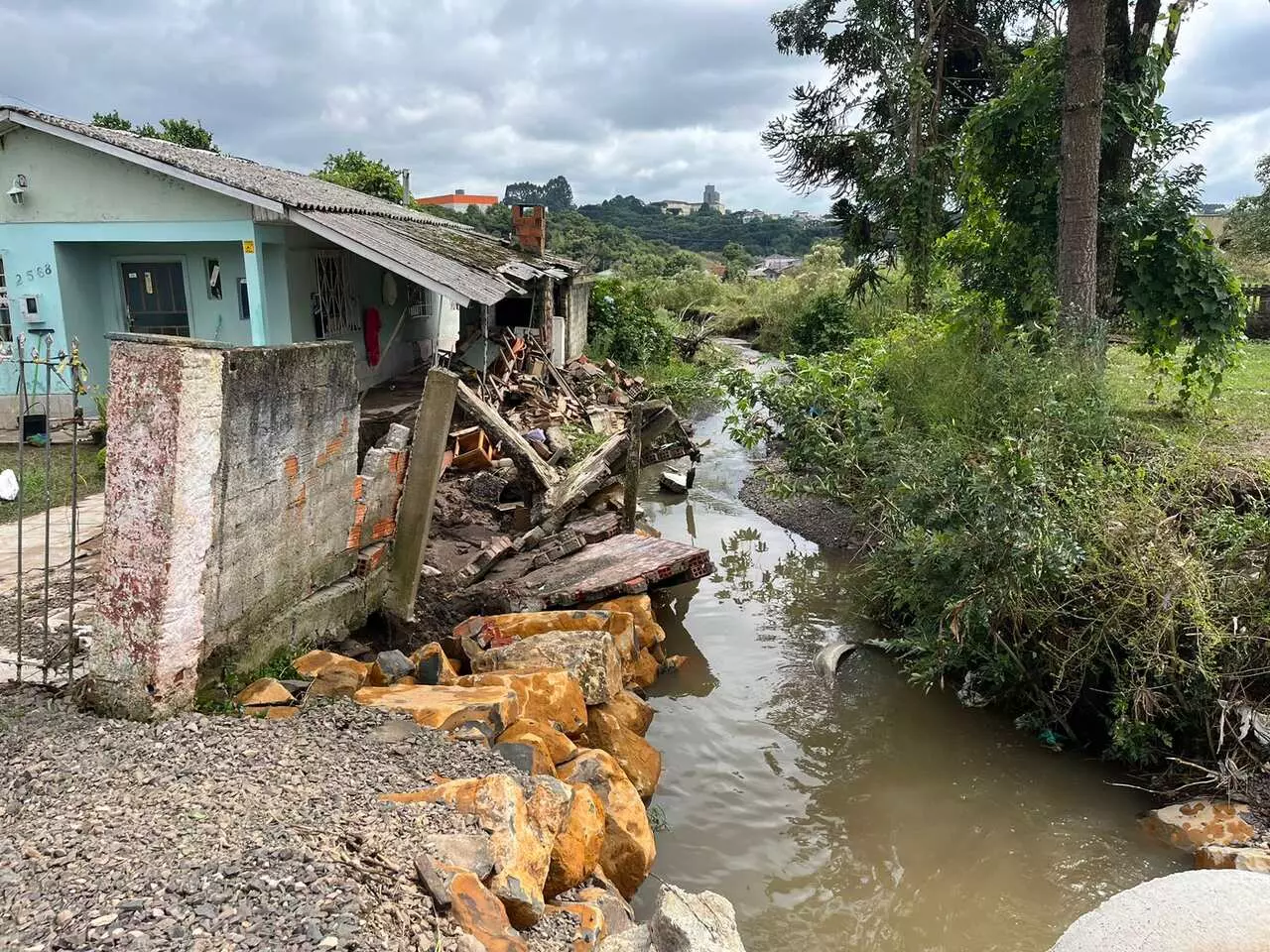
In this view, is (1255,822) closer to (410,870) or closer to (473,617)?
(410,870)

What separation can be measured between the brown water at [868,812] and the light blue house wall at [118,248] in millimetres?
7347

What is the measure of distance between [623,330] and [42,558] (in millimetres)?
17547

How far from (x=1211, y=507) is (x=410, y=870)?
636 cm

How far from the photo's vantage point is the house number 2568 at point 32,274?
11328 mm

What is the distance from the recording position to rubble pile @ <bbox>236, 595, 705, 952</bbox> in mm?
3494

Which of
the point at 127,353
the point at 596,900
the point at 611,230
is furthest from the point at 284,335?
the point at 611,230

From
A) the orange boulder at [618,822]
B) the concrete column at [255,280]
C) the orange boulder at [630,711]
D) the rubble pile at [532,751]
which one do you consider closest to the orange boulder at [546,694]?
the rubble pile at [532,751]

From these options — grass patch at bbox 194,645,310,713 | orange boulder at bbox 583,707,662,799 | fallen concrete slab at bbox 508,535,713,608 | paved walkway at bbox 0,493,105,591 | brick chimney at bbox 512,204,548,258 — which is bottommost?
orange boulder at bbox 583,707,662,799

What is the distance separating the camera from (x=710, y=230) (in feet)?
321

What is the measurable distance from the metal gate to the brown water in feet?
11.9

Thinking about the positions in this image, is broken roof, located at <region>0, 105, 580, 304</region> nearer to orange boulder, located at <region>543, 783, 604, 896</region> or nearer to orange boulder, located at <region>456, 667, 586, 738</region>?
orange boulder, located at <region>456, 667, 586, 738</region>

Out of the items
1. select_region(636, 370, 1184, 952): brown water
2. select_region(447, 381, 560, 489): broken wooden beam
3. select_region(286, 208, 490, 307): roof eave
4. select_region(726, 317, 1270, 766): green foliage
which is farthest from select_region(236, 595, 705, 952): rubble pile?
select_region(286, 208, 490, 307): roof eave

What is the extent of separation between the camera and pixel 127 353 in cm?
416

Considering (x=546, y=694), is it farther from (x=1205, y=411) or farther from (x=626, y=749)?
(x=1205, y=411)
